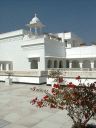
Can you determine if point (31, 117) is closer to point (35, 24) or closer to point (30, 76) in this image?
point (30, 76)

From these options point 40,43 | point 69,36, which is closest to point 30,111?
point 40,43

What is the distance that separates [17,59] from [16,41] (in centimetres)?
322

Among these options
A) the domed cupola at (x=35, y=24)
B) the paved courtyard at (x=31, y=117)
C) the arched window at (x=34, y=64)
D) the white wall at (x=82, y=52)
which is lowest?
the paved courtyard at (x=31, y=117)

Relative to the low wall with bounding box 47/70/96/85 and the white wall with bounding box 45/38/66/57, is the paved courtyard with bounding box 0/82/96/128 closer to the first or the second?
the low wall with bounding box 47/70/96/85

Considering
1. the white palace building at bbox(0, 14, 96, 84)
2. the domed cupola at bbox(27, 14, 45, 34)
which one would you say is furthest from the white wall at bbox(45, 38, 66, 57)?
the domed cupola at bbox(27, 14, 45, 34)

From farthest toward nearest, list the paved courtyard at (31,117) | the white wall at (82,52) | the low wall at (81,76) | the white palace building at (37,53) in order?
the white wall at (82,52), the white palace building at (37,53), the low wall at (81,76), the paved courtyard at (31,117)

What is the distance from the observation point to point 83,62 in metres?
31.9

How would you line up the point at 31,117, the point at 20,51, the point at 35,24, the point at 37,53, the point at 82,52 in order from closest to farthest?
the point at 31,117 → the point at 37,53 → the point at 82,52 → the point at 20,51 → the point at 35,24

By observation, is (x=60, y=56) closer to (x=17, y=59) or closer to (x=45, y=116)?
(x=17, y=59)

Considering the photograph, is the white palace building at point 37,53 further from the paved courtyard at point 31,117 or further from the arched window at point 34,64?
the paved courtyard at point 31,117

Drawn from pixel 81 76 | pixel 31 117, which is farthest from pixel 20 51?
pixel 31 117

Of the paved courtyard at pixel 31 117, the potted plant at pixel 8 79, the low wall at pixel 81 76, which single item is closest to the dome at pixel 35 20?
the potted plant at pixel 8 79

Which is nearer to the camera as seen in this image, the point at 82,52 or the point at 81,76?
the point at 81,76

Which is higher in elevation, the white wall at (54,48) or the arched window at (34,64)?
the white wall at (54,48)
